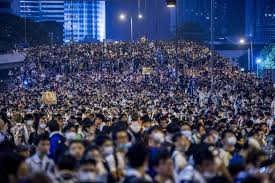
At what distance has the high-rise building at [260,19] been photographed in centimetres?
18050

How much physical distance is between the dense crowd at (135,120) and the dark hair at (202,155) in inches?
0.6

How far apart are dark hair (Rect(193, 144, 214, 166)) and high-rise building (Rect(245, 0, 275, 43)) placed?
169297 millimetres

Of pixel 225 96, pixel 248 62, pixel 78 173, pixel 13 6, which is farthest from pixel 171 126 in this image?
pixel 13 6

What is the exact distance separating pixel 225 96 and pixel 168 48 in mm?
25919

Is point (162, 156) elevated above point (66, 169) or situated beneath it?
elevated above

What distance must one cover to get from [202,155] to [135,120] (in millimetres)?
7566

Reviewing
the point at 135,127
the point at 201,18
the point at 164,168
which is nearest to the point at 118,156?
the point at 164,168

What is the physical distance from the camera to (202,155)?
10219mm

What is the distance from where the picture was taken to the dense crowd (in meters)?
10.1

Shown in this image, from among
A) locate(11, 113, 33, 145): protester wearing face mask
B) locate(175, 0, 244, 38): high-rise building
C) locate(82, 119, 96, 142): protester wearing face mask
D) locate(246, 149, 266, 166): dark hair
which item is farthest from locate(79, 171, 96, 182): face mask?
locate(175, 0, 244, 38): high-rise building

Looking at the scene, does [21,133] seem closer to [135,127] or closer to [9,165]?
[135,127]

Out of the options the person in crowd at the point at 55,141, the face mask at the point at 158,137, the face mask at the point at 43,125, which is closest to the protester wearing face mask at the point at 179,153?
the face mask at the point at 158,137

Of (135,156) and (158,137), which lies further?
(158,137)

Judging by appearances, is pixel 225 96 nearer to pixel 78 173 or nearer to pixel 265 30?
pixel 78 173
